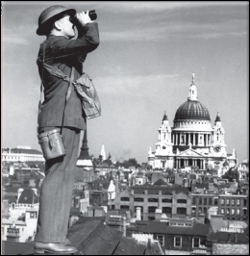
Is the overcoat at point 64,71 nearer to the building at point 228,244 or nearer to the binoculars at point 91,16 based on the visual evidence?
the binoculars at point 91,16

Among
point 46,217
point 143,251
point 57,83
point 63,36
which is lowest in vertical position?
point 143,251

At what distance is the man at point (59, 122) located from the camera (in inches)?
113

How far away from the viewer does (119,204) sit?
3594 centimetres

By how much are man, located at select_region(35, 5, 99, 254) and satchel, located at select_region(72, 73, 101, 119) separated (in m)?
0.03

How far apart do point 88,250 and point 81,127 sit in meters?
0.73

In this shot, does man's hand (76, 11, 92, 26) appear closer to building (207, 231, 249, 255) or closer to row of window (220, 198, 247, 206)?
building (207, 231, 249, 255)

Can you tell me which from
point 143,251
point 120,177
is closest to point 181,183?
point 120,177

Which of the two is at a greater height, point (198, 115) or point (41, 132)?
point (198, 115)

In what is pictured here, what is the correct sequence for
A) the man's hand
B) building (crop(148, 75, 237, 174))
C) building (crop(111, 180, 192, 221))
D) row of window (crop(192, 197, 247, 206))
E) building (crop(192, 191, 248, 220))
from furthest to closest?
1. building (crop(148, 75, 237, 174))
2. building (crop(111, 180, 192, 221))
3. row of window (crop(192, 197, 247, 206))
4. building (crop(192, 191, 248, 220))
5. the man's hand

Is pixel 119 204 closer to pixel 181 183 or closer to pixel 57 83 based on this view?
pixel 181 183

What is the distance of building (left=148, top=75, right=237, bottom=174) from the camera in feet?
257

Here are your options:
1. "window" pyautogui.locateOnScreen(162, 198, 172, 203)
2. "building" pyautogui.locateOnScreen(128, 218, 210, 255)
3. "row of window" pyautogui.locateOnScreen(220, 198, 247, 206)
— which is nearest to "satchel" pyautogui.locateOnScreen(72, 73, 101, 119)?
"building" pyautogui.locateOnScreen(128, 218, 210, 255)

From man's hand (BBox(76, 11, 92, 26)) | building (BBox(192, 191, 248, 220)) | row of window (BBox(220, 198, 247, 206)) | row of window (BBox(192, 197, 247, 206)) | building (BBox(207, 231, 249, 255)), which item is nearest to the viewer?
man's hand (BBox(76, 11, 92, 26))

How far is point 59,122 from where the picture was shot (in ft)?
9.37
